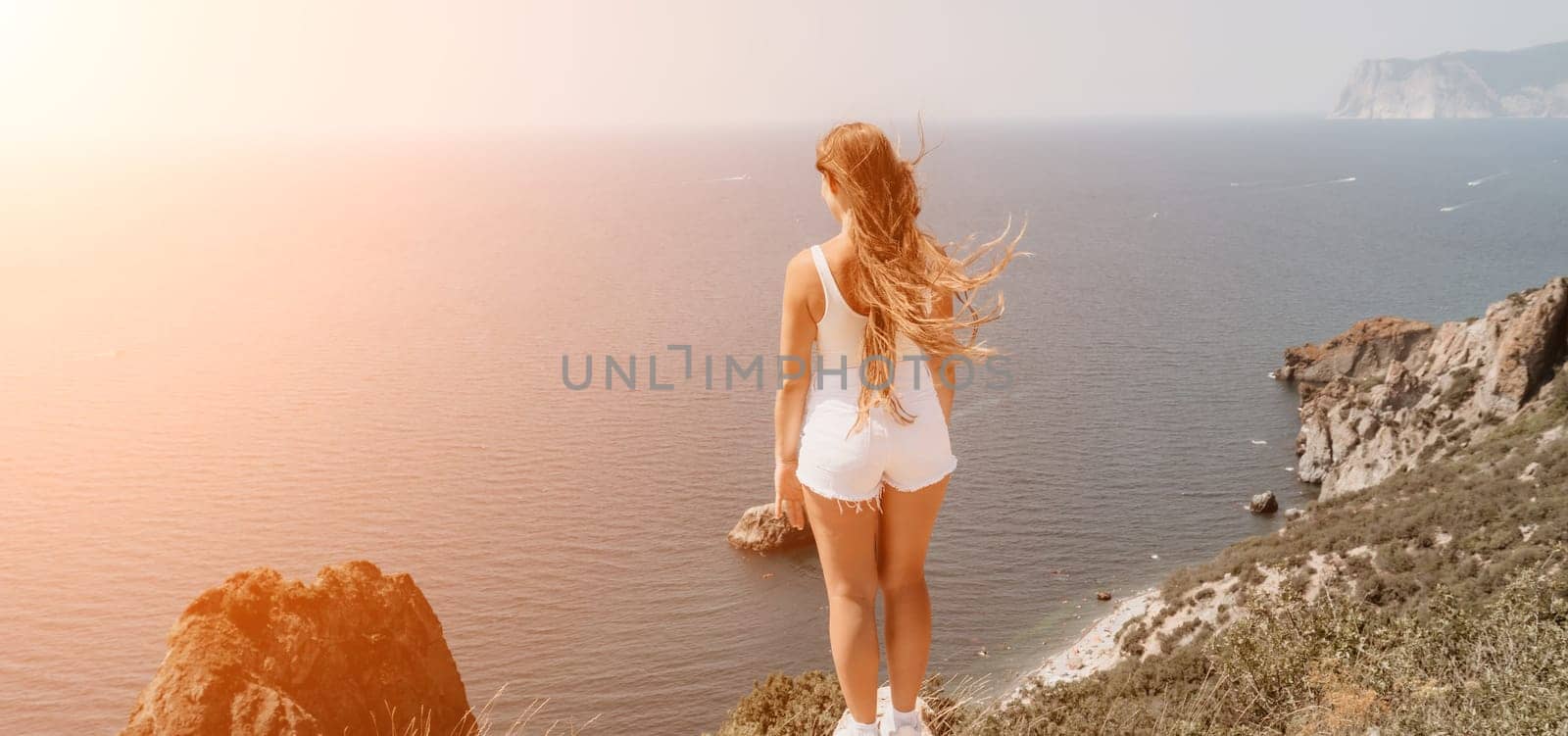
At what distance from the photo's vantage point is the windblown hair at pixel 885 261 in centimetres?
339

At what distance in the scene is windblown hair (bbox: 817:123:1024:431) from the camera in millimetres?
3395

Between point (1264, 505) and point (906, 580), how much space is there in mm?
38902

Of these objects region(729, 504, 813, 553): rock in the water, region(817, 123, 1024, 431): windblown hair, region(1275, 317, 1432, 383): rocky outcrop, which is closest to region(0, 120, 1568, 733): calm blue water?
region(817, 123, 1024, 431): windblown hair

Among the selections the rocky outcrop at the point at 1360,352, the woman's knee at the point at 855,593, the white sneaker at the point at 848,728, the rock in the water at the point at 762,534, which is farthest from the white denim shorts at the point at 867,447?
the rocky outcrop at the point at 1360,352

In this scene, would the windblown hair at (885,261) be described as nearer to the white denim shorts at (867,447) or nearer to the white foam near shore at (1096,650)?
the white denim shorts at (867,447)

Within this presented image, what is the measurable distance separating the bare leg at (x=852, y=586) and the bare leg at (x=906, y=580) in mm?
66

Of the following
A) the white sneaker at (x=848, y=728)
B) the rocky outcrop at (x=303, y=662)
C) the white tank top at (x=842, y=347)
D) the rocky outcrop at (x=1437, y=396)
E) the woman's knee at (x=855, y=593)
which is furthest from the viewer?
the rocky outcrop at (x=1437, y=396)

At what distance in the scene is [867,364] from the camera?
135 inches

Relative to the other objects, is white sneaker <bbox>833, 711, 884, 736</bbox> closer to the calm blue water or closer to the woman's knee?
the woman's knee

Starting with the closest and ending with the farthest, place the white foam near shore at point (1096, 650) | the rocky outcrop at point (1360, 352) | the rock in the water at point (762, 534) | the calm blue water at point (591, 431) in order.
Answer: the white foam near shore at point (1096, 650)
the calm blue water at point (591, 431)
the rock in the water at point (762, 534)
the rocky outcrop at point (1360, 352)

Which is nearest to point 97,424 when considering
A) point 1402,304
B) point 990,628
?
point 990,628

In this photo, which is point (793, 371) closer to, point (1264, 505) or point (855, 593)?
point (855, 593)

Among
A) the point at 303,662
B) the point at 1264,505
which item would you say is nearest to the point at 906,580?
the point at 303,662

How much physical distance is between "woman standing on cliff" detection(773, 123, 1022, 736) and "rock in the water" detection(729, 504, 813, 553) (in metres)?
31.4
